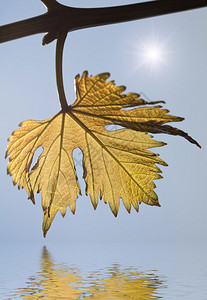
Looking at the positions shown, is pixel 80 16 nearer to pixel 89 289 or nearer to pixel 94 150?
pixel 94 150

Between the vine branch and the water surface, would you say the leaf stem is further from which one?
the water surface

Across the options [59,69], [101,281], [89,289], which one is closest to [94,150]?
[59,69]

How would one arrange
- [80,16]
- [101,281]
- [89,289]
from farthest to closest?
[101,281], [89,289], [80,16]

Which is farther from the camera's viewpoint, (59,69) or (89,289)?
(89,289)

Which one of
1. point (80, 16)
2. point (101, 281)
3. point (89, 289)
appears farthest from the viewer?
point (101, 281)

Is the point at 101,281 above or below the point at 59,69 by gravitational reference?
below

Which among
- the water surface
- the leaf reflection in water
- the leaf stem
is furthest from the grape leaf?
the leaf reflection in water
